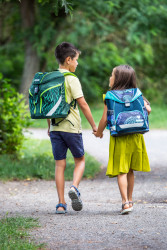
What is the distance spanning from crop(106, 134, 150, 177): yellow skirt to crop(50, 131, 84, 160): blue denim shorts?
0.35 m

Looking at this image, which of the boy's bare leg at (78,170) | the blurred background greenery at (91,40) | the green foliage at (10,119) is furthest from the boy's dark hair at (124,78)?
the blurred background greenery at (91,40)

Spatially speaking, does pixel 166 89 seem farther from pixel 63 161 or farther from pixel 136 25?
pixel 63 161

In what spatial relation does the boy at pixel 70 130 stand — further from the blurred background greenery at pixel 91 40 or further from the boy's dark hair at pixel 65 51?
the blurred background greenery at pixel 91 40

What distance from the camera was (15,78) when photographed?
2500 cm

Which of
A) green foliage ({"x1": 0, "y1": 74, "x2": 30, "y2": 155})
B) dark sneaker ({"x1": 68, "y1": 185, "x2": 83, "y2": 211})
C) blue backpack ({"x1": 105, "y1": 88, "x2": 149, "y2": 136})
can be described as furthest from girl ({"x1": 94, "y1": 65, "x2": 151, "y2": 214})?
green foliage ({"x1": 0, "y1": 74, "x2": 30, "y2": 155})

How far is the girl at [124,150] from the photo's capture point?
4902 millimetres

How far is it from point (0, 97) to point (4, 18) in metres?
14.9

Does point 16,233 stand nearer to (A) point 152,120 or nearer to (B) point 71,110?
(B) point 71,110

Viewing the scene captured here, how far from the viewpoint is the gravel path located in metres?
3.83

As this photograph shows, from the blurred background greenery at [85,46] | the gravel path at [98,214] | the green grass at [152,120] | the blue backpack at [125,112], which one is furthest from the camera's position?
the green grass at [152,120]

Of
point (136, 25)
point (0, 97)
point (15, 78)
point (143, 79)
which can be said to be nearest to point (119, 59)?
point (143, 79)

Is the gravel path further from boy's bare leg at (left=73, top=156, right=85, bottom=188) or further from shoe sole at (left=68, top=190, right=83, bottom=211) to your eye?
boy's bare leg at (left=73, top=156, right=85, bottom=188)

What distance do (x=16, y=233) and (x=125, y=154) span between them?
1.53 metres

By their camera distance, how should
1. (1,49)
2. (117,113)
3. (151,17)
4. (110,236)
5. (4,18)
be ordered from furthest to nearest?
(1,49), (4,18), (151,17), (117,113), (110,236)
